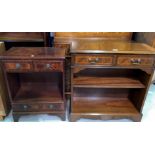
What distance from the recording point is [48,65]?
1.34 meters

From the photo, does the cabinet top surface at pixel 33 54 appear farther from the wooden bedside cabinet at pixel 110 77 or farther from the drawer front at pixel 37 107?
the drawer front at pixel 37 107

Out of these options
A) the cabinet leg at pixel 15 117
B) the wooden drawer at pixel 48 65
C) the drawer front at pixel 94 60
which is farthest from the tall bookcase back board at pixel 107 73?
the cabinet leg at pixel 15 117

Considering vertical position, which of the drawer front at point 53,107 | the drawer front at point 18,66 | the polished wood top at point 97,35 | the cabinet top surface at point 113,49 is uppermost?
the polished wood top at point 97,35

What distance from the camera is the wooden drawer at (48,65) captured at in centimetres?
133

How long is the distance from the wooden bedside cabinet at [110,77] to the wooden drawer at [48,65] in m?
0.12

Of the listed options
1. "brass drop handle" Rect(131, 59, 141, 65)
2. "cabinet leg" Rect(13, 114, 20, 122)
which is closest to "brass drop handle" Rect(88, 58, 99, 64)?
"brass drop handle" Rect(131, 59, 141, 65)

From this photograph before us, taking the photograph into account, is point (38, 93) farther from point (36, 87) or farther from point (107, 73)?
point (107, 73)

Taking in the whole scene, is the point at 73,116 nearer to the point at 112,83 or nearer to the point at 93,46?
the point at 112,83

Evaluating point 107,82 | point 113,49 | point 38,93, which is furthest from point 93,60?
point 38,93

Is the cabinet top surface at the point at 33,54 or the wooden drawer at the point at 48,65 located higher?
the cabinet top surface at the point at 33,54

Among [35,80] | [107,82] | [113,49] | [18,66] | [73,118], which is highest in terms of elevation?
[113,49]

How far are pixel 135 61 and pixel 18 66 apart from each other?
1089mm

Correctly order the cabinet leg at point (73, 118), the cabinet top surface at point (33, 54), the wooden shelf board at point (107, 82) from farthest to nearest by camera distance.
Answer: the cabinet leg at point (73, 118) < the wooden shelf board at point (107, 82) < the cabinet top surface at point (33, 54)
